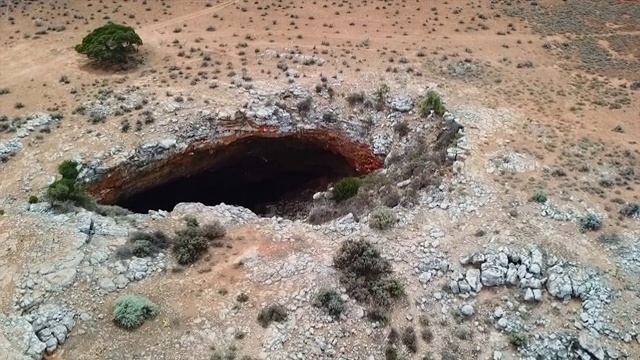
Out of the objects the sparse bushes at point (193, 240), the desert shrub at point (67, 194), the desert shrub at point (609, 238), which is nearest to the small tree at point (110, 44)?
the desert shrub at point (67, 194)

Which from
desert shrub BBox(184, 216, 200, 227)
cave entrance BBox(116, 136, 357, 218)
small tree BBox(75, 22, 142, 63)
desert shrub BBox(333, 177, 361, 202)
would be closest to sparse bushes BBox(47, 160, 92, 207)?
desert shrub BBox(184, 216, 200, 227)

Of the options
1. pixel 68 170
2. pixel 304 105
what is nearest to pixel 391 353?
pixel 304 105

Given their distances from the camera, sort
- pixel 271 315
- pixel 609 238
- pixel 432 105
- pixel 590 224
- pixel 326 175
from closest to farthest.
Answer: pixel 271 315 → pixel 609 238 → pixel 590 224 → pixel 432 105 → pixel 326 175

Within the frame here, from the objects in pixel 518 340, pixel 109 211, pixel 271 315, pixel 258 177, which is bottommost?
pixel 258 177

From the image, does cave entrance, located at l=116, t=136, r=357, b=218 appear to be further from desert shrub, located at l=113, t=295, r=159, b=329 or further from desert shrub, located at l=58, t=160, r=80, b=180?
desert shrub, located at l=113, t=295, r=159, b=329

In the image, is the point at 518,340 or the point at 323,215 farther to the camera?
the point at 323,215

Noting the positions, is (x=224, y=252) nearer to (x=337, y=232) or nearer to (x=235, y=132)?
(x=337, y=232)

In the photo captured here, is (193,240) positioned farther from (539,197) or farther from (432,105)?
(432,105)

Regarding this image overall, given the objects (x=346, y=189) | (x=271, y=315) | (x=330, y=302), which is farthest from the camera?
(x=346, y=189)
